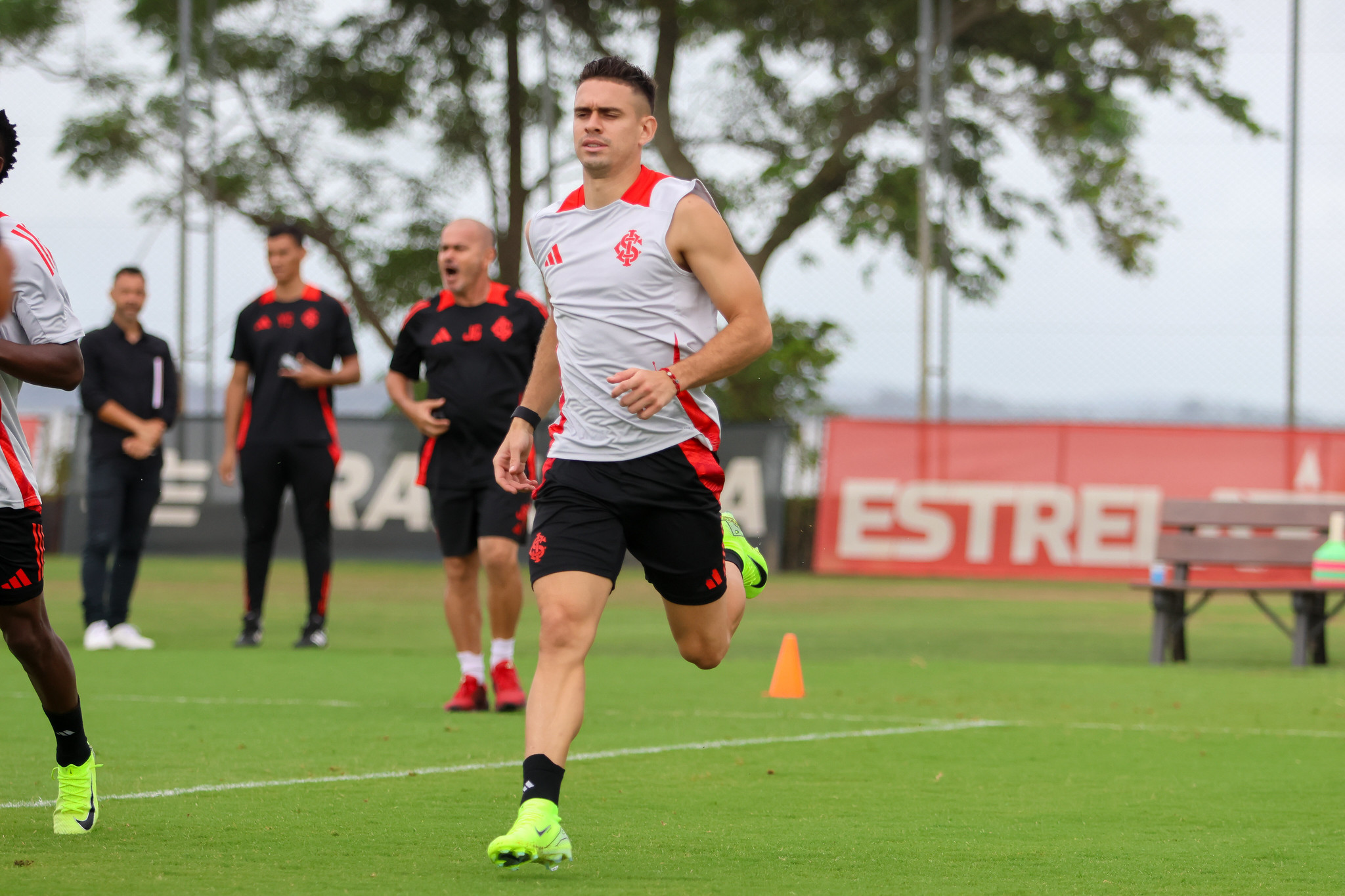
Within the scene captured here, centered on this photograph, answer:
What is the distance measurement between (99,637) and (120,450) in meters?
1.15

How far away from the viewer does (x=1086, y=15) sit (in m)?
21.4

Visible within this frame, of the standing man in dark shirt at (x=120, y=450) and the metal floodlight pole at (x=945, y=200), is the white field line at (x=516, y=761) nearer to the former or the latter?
the standing man in dark shirt at (x=120, y=450)

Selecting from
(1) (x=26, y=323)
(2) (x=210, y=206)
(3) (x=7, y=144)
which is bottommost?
(1) (x=26, y=323)

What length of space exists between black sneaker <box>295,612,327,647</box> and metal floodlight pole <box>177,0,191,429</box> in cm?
1038

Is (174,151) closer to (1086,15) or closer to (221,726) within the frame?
(1086,15)

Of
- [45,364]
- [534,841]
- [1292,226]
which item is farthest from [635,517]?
[1292,226]

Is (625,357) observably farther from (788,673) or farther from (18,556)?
(788,673)

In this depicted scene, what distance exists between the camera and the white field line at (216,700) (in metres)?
7.71

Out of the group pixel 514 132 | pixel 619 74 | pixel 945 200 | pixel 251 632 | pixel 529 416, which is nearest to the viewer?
pixel 619 74

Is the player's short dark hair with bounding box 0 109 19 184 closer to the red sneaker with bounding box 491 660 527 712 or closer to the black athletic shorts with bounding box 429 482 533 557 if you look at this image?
the black athletic shorts with bounding box 429 482 533 557

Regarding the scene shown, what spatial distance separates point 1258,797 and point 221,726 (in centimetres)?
402

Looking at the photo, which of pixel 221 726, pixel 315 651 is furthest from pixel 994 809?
pixel 315 651

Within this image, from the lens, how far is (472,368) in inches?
303

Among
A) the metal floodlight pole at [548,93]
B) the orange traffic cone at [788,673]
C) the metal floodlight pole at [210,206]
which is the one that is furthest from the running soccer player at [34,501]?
the metal floodlight pole at [548,93]
